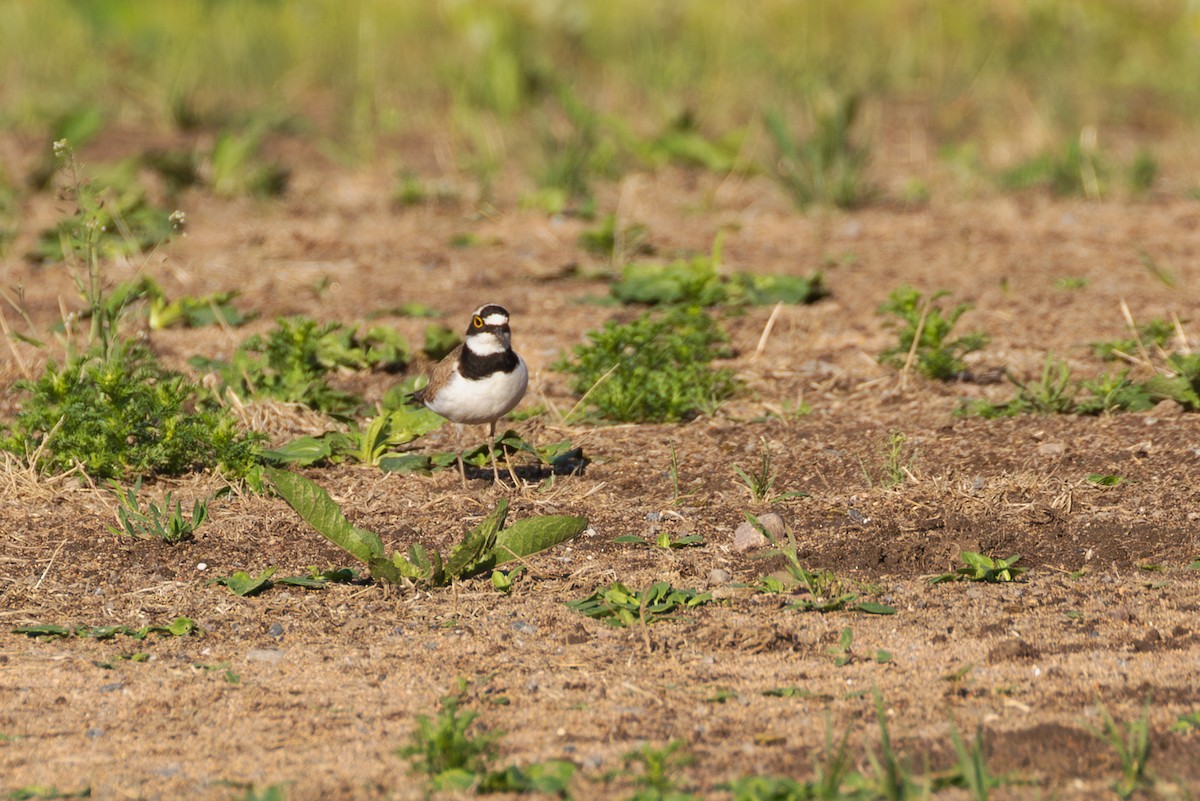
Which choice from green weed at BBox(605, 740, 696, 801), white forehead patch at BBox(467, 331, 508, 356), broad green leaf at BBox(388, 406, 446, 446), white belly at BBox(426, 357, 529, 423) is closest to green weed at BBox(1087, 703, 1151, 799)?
green weed at BBox(605, 740, 696, 801)

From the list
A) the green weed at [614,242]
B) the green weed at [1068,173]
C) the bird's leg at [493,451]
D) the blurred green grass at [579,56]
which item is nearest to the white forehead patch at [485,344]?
the bird's leg at [493,451]

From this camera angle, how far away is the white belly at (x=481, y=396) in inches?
207

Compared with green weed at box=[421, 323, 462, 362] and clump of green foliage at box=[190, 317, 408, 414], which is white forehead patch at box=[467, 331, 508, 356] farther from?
green weed at box=[421, 323, 462, 362]

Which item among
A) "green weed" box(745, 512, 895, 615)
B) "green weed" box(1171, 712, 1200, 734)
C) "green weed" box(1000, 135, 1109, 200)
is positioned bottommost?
"green weed" box(1000, 135, 1109, 200)

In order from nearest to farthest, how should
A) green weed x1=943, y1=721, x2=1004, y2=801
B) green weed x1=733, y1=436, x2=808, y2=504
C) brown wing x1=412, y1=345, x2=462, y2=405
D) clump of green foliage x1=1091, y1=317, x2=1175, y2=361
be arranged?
green weed x1=943, y1=721, x2=1004, y2=801 < green weed x1=733, y1=436, x2=808, y2=504 < brown wing x1=412, y1=345, x2=462, y2=405 < clump of green foliage x1=1091, y1=317, x2=1175, y2=361

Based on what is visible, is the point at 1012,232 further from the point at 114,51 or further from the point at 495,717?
the point at 114,51

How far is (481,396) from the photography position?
5258mm

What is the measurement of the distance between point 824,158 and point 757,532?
5022 mm

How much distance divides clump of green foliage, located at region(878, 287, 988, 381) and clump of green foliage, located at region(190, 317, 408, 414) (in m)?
2.33

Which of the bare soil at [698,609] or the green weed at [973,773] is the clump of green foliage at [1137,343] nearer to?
the bare soil at [698,609]

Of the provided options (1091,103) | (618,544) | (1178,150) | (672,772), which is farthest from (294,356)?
(1091,103)

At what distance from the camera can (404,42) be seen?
12828mm

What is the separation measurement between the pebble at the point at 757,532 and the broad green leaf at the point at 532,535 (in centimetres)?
53

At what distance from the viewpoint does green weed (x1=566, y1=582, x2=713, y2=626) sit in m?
4.28
